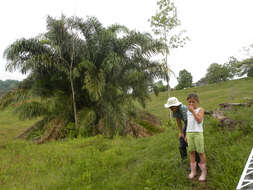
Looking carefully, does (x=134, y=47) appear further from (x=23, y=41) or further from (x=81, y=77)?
(x=23, y=41)

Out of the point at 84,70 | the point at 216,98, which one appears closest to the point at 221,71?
the point at 216,98

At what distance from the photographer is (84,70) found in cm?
748

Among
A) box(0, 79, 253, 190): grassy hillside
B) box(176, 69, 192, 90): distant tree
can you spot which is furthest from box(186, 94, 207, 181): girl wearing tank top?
box(176, 69, 192, 90): distant tree

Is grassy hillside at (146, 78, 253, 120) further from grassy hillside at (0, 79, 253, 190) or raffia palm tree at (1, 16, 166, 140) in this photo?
grassy hillside at (0, 79, 253, 190)

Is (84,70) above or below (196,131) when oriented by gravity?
above

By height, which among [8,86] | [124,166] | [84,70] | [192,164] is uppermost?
[8,86]

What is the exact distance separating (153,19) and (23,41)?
241 inches

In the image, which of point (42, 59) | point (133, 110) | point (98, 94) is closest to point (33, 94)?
point (42, 59)

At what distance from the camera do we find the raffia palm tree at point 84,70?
675cm

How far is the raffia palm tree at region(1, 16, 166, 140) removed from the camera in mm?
6750

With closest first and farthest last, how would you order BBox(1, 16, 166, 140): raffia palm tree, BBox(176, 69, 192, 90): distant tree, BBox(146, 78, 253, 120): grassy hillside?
BBox(1, 16, 166, 140): raffia palm tree, BBox(146, 78, 253, 120): grassy hillside, BBox(176, 69, 192, 90): distant tree

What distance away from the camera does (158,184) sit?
8.48 feet

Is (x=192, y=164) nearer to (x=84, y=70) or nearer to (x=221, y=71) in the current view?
(x=84, y=70)

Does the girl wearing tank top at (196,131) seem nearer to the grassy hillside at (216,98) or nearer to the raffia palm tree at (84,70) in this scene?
the raffia palm tree at (84,70)
